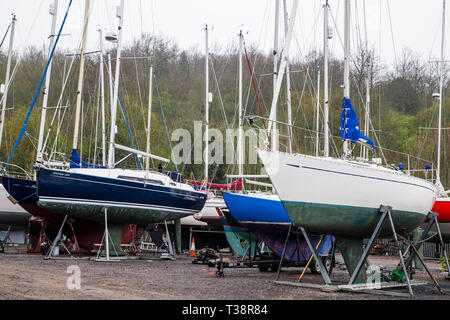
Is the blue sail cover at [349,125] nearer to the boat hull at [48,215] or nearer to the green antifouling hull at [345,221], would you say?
the green antifouling hull at [345,221]

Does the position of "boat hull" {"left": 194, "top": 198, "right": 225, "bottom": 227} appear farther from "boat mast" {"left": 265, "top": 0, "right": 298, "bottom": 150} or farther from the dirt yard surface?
"boat mast" {"left": 265, "top": 0, "right": 298, "bottom": 150}

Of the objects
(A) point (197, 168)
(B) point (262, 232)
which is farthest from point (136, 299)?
(A) point (197, 168)

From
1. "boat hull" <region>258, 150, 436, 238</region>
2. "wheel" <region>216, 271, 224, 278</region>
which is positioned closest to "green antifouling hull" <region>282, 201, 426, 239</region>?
"boat hull" <region>258, 150, 436, 238</region>

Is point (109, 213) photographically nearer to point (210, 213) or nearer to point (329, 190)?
point (210, 213)

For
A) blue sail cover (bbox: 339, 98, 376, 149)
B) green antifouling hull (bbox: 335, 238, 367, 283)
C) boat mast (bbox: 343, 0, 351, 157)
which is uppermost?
boat mast (bbox: 343, 0, 351, 157)

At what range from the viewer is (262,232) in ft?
50.7

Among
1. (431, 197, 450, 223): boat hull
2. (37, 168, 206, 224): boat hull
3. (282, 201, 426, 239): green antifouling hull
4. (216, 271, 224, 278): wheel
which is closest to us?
(282, 201, 426, 239): green antifouling hull

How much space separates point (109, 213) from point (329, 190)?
29.7ft

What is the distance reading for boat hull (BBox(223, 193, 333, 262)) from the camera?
1523 centimetres

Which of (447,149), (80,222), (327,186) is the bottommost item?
(80,222)

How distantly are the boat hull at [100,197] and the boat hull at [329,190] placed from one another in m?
7.83

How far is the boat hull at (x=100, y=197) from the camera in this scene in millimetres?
16688
